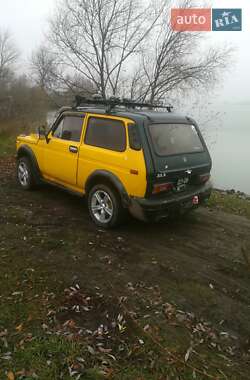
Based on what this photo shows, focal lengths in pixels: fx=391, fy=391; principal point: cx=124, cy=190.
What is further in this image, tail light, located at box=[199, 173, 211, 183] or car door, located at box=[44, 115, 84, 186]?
car door, located at box=[44, 115, 84, 186]

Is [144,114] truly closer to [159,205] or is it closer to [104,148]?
[104,148]

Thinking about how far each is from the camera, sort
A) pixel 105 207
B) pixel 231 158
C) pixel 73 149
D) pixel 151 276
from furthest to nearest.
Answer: pixel 231 158 < pixel 73 149 < pixel 105 207 < pixel 151 276

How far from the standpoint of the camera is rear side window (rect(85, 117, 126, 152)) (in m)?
5.90

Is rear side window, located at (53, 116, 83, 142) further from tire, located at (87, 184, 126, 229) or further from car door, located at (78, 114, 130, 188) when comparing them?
tire, located at (87, 184, 126, 229)

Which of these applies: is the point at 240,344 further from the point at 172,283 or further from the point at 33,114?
the point at 33,114

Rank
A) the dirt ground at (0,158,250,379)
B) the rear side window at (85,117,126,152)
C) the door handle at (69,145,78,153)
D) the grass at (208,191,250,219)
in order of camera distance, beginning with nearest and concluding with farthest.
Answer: the dirt ground at (0,158,250,379) < the rear side window at (85,117,126,152) < the door handle at (69,145,78,153) < the grass at (208,191,250,219)

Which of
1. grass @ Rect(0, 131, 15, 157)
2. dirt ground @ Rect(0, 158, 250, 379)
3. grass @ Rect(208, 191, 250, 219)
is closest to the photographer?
dirt ground @ Rect(0, 158, 250, 379)

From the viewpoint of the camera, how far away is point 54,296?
164 inches

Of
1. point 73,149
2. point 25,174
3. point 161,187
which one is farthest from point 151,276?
point 25,174

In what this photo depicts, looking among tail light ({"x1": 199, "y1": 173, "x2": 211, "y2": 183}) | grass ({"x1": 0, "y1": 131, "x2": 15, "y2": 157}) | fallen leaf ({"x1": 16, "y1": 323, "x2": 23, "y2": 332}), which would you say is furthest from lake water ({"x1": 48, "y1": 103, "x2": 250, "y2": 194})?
fallen leaf ({"x1": 16, "y1": 323, "x2": 23, "y2": 332})

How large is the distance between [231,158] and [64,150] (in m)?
15.6

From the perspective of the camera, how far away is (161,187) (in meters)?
5.64

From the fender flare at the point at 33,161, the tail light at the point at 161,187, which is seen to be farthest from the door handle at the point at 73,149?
the tail light at the point at 161,187

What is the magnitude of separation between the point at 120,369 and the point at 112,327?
54 cm
